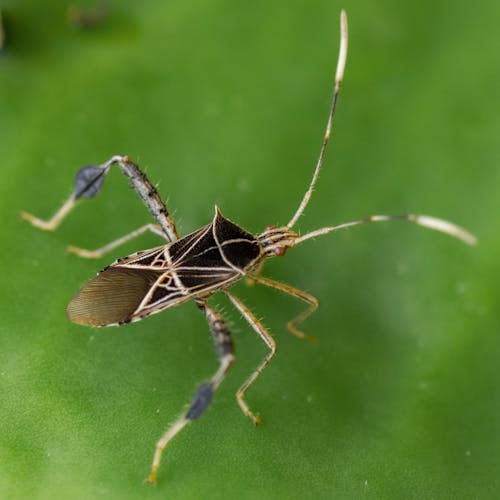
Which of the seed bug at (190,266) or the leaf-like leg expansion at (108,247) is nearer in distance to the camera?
the seed bug at (190,266)

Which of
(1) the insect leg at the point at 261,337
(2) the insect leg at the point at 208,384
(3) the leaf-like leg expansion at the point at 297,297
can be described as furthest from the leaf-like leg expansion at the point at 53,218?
(3) the leaf-like leg expansion at the point at 297,297

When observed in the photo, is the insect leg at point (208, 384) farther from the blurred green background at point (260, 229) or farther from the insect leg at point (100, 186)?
the insect leg at point (100, 186)

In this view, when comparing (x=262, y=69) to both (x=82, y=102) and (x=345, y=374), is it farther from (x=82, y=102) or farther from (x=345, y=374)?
(x=345, y=374)

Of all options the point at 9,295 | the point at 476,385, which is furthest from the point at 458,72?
the point at 9,295

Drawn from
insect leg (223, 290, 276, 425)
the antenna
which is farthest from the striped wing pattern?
the antenna

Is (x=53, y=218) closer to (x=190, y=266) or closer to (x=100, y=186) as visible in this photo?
(x=100, y=186)

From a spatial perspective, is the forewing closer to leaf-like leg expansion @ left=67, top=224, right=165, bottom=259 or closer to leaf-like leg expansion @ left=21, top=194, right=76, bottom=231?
leaf-like leg expansion @ left=67, top=224, right=165, bottom=259

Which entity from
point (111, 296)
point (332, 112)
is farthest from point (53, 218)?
point (332, 112)
